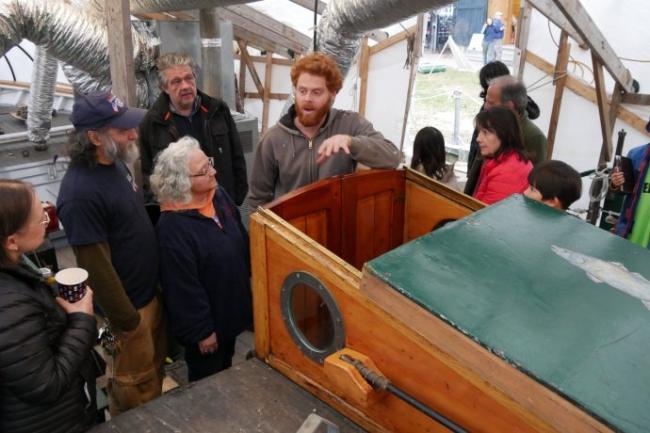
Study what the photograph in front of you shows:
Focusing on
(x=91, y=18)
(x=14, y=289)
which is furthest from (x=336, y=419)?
(x=91, y=18)

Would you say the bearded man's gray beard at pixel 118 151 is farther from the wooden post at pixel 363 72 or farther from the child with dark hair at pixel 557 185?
the wooden post at pixel 363 72

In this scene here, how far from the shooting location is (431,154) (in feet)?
9.46

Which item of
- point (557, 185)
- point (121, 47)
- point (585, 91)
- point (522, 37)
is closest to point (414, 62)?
point (522, 37)

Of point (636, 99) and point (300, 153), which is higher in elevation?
point (636, 99)

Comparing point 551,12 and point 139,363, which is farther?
point 551,12

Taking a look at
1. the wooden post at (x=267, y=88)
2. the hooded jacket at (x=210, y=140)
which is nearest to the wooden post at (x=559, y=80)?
the hooded jacket at (x=210, y=140)

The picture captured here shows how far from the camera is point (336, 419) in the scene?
1.51 metres

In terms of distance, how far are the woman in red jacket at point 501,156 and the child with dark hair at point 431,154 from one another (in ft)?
1.12

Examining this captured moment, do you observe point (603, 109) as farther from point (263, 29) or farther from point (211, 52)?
point (263, 29)

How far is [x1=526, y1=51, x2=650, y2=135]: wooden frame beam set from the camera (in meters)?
5.24

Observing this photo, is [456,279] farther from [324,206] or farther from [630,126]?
[630,126]

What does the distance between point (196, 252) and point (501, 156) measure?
1.52 metres

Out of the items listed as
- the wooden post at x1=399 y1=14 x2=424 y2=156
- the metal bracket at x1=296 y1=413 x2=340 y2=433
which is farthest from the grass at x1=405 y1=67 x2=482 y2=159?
the metal bracket at x1=296 y1=413 x2=340 y2=433

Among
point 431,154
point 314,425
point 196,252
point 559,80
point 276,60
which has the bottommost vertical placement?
point 314,425
